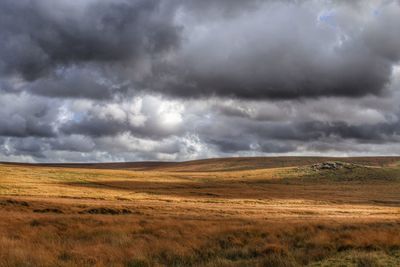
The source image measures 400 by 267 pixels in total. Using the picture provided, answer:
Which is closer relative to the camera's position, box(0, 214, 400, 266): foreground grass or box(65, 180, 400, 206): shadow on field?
box(0, 214, 400, 266): foreground grass

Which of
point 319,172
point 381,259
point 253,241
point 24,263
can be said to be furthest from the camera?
point 319,172

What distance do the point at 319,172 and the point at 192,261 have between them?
17068cm

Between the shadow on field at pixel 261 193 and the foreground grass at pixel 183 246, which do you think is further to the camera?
the shadow on field at pixel 261 193

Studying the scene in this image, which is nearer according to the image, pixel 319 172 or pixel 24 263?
pixel 24 263

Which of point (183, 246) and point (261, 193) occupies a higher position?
point (183, 246)

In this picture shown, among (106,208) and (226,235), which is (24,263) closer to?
(226,235)

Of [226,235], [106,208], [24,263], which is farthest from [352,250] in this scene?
[106,208]

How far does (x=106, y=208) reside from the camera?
35656 millimetres

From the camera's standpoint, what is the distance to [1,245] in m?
13.7

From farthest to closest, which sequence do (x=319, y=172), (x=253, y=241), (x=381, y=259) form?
(x=319, y=172) < (x=253, y=241) < (x=381, y=259)

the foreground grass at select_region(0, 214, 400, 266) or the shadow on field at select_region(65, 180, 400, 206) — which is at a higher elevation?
the foreground grass at select_region(0, 214, 400, 266)

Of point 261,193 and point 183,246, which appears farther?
point 261,193

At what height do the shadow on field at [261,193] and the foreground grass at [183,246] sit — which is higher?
the foreground grass at [183,246]

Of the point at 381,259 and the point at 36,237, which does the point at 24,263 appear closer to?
the point at 36,237
